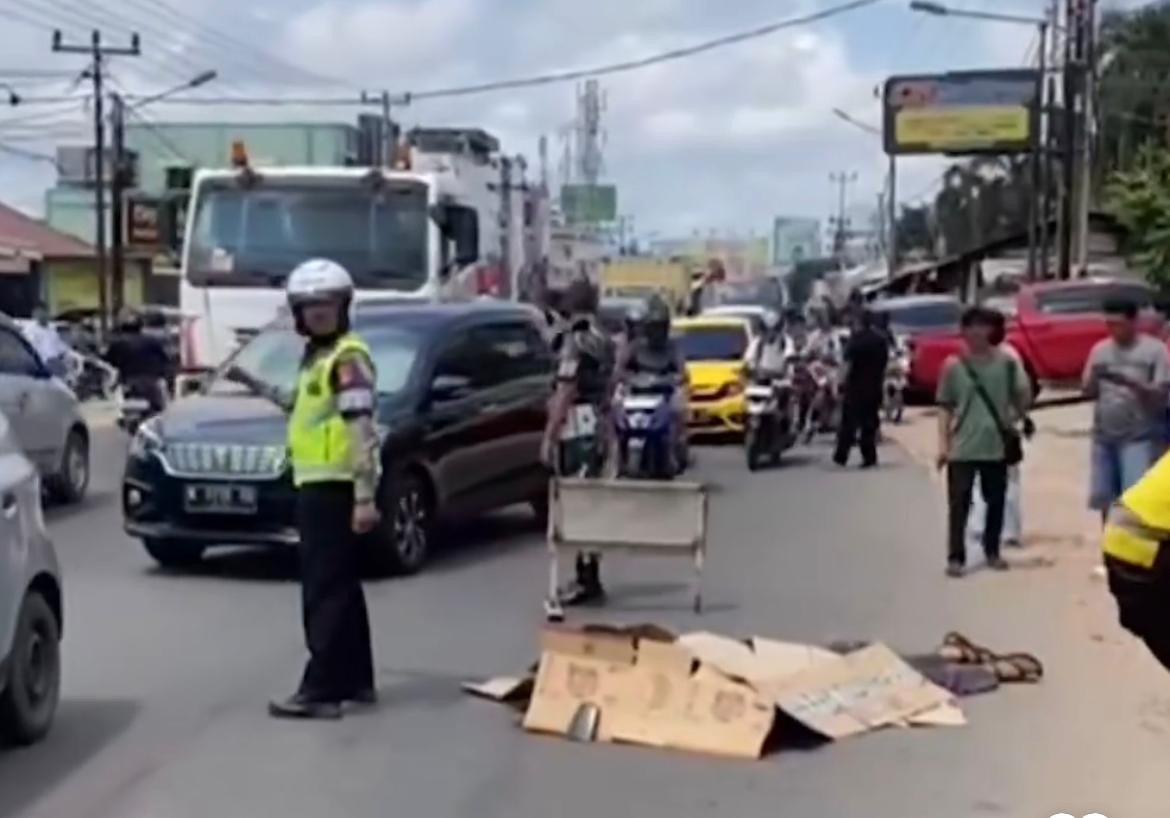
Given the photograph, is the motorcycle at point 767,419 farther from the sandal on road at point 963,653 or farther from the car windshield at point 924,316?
the car windshield at point 924,316

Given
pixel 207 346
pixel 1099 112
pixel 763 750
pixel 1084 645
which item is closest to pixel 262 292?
pixel 207 346

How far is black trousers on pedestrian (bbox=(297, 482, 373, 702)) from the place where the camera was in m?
9.60

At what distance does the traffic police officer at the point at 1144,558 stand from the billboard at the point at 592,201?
111 meters

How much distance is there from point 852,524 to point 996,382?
13.8 ft

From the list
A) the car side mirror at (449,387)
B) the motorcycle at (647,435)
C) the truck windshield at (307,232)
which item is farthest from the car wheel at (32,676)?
the truck windshield at (307,232)

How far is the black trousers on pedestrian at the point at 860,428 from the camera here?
2411 centimetres

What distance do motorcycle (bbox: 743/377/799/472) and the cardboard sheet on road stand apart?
568 inches

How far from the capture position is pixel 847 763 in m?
8.80

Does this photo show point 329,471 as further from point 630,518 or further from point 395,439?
point 395,439

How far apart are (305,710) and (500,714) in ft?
2.60

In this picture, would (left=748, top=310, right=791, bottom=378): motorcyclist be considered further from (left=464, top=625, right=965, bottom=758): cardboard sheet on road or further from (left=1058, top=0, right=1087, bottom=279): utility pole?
(left=1058, top=0, right=1087, bottom=279): utility pole

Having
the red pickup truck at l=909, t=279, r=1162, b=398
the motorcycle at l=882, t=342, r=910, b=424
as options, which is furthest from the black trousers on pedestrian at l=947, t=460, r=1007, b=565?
the red pickup truck at l=909, t=279, r=1162, b=398

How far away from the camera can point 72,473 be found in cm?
1981

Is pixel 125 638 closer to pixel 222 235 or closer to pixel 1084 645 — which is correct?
pixel 1084 645
